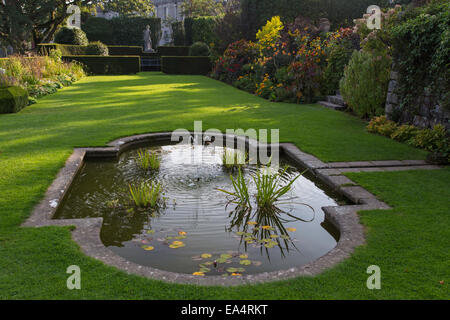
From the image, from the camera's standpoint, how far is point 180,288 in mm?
2467

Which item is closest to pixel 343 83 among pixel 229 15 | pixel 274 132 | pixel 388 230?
pixel 274 132

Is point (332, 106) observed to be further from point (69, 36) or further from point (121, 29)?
point (121, 29)

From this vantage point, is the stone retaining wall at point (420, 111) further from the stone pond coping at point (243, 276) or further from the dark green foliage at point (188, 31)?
the dark green foliage at point (188, 31)

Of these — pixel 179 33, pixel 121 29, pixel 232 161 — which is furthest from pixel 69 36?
pixel 232 161

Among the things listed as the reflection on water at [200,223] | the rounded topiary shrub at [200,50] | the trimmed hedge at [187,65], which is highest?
the rounded topiary shrub at [200,50]

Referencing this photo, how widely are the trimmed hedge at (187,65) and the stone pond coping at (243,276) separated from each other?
55.9 ft

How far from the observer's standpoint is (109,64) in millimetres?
21469

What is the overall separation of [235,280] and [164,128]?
16.8ft

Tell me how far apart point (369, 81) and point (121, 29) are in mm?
29378

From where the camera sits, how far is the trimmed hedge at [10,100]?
30.4 feet

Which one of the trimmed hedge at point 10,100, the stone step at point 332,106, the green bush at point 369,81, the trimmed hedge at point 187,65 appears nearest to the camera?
the green bush at point 369,81

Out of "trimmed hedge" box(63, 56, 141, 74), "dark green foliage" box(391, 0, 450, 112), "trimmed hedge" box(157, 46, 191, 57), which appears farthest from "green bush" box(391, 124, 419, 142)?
"trimmed hedge" box(157, 46, 191, 57)

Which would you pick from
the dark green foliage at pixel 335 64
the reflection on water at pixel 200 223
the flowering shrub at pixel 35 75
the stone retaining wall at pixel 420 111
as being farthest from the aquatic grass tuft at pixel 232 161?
the flowering shrub at pixel 35 75
